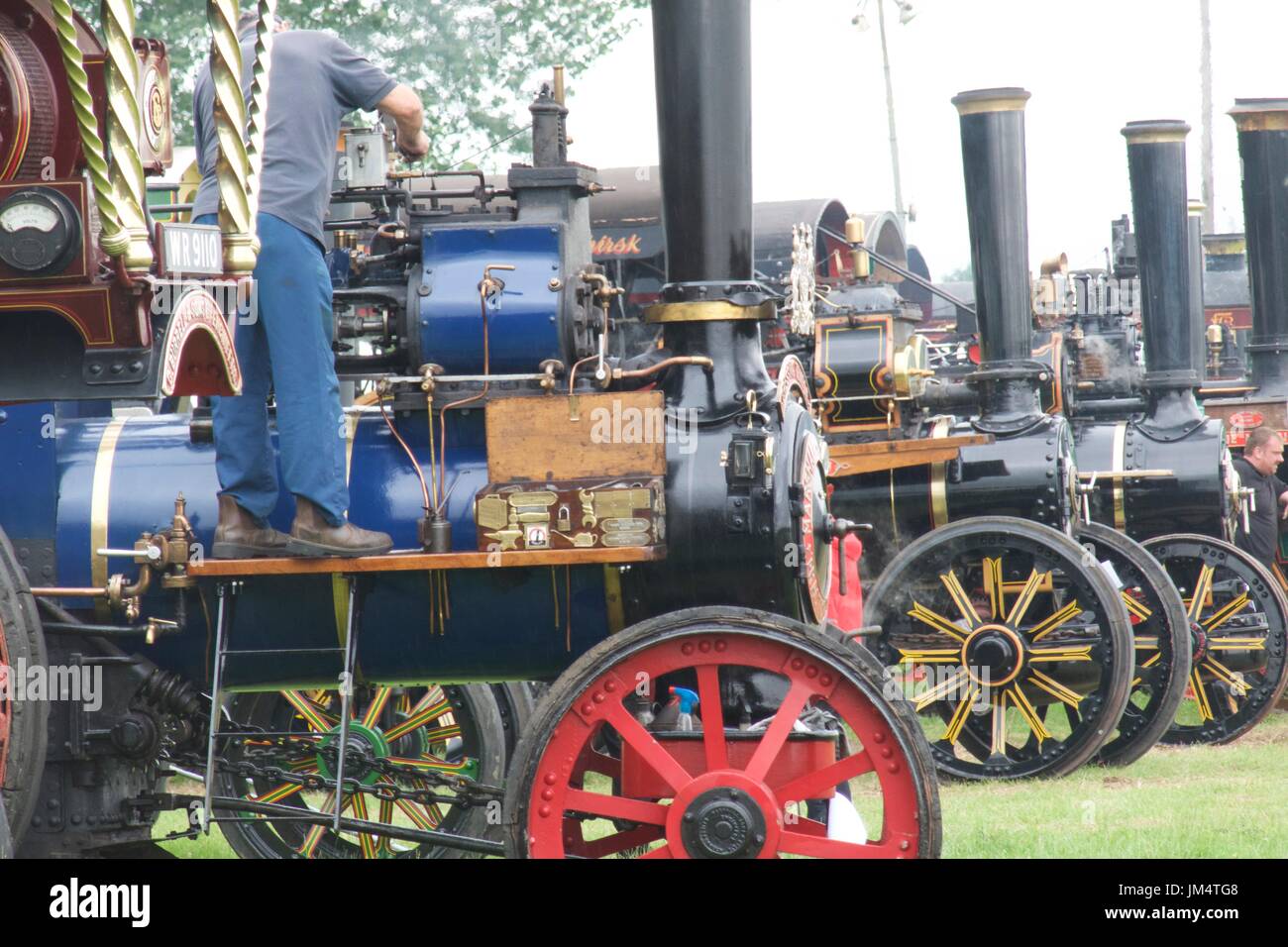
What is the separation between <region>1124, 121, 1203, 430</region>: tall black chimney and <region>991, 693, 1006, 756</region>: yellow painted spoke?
2.91 m

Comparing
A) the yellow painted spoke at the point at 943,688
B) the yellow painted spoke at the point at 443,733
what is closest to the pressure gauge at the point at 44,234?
the yellow painted spoke at the point at 443,733

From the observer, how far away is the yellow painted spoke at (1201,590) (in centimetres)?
916

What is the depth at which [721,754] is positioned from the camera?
13.4ft

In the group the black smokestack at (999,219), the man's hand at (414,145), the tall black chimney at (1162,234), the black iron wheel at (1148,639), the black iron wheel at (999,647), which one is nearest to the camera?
the man's hand at (414,145)

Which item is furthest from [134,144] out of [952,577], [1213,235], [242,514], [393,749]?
[1213,235]

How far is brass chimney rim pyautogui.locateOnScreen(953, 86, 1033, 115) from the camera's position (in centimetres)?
841

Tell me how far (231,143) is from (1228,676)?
7.03 meters

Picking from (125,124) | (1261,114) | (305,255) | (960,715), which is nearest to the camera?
(125,124)

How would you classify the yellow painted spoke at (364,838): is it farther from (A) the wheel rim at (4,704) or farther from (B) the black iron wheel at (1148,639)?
(B) the black iron wheel at (1148,639)

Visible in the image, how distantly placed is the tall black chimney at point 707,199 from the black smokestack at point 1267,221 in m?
7.18

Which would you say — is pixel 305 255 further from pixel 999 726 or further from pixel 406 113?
pixel 999 726

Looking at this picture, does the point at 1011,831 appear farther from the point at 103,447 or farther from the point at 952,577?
the point at 103,447

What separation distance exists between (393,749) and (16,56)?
3.30 meters

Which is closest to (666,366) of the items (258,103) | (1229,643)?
Answer: (258,103)
